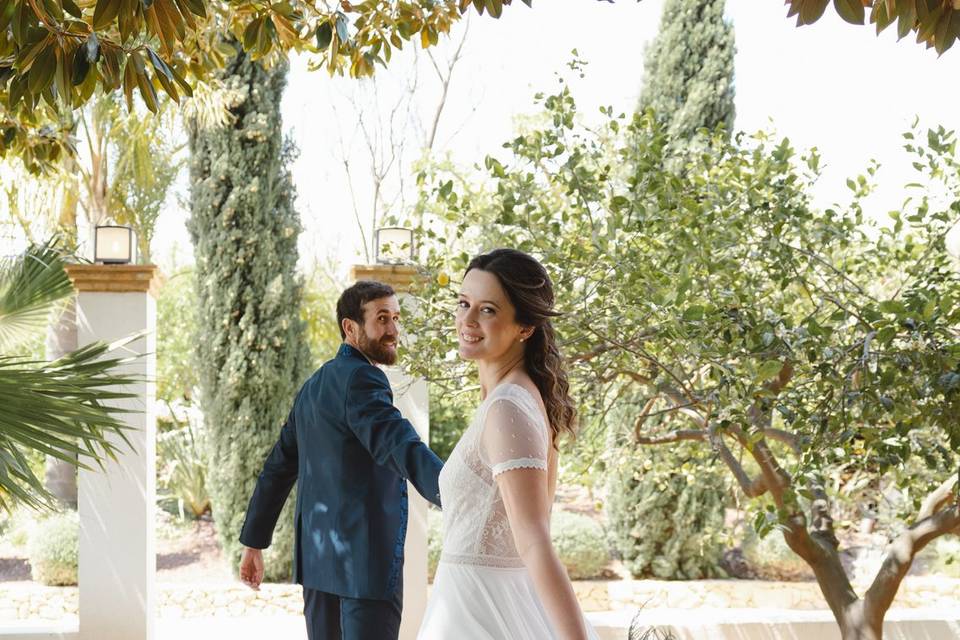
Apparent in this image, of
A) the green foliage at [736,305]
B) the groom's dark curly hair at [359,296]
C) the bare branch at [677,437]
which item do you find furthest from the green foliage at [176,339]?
the groom's dark curly hair at [359,296]

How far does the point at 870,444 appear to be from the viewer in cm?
306

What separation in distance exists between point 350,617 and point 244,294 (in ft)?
20.8

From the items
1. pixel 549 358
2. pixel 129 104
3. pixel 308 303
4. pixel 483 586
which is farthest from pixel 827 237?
pixel 308 303

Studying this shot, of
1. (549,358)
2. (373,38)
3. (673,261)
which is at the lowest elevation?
(549,358)

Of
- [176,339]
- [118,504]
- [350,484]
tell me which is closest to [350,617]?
[350,484]

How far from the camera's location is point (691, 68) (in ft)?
33.0

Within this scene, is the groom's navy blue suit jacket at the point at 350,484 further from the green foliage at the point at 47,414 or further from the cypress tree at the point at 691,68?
the cypress tree at the point at 691,68

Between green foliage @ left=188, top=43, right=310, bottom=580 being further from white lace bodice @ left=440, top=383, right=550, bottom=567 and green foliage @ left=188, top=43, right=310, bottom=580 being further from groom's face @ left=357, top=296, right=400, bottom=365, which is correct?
white lace bodice @ left=440, top=383, right=550, bottom=567

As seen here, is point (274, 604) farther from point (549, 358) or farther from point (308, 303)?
point (549, 358)

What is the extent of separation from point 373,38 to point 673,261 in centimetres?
142

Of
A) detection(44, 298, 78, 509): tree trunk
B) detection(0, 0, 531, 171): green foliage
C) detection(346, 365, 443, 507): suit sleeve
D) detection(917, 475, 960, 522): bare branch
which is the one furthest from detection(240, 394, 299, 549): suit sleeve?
detection(44, 298, 78, 509): tree trunk

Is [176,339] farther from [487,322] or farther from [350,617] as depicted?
[487,322]

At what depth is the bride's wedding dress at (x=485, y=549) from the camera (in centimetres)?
202

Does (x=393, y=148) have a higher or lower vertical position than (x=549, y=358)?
higher
